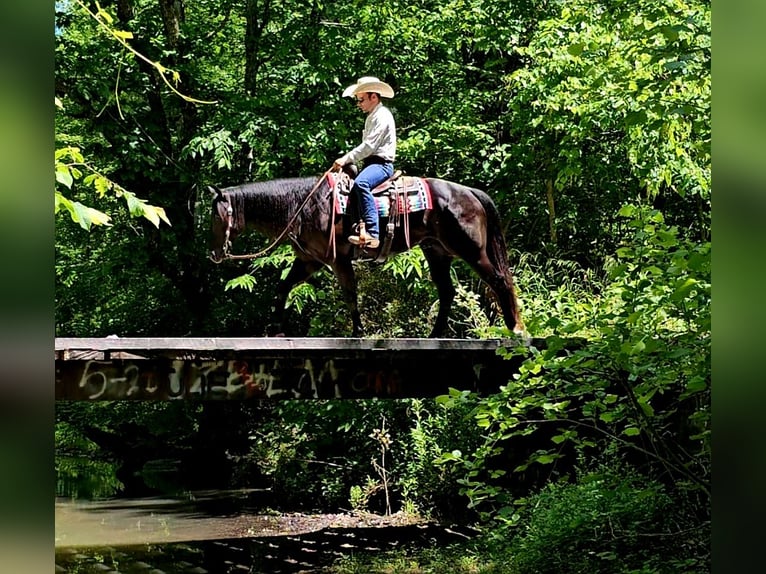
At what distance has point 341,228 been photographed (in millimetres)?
7742

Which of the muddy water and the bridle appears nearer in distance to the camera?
the bridle

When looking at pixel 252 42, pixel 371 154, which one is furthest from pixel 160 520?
pixel 252 42

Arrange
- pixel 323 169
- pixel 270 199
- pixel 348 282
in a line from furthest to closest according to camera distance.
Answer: pixel 323 169, pixel 348 282, pixel 270 199

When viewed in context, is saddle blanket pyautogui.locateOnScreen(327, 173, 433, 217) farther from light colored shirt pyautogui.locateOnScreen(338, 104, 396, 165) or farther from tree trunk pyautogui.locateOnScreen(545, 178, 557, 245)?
tree trunk pyautogui.locateOnScreen(545, 178, 557, 245)

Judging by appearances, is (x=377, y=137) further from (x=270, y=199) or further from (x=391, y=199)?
(x=270, y=199)

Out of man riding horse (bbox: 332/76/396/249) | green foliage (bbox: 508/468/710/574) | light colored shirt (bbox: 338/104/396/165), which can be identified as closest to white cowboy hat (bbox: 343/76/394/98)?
man riding horse (bbox: 332/76/396/249)

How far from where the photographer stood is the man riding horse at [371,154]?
7520 mm

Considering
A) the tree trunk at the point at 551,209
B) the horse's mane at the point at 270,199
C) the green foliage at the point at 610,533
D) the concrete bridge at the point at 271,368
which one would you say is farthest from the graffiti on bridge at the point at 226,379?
the tree trunk at the point at 551,209

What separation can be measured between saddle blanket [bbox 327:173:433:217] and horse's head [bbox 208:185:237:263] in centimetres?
85

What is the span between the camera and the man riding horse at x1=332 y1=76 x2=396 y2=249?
7520mm

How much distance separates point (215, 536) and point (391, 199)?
461cm

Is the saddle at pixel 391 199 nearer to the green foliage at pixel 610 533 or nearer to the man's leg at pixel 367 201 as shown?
the man's leg at pixel 367 201
